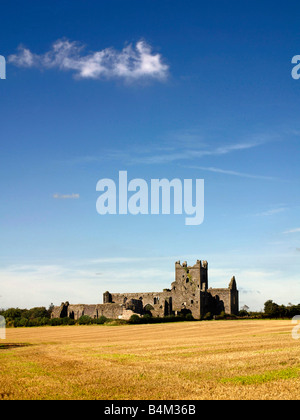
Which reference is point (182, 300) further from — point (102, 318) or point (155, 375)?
point (155, 375)

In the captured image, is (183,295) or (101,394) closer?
(101,394)

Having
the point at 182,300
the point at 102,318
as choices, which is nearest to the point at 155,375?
the point at 102,318

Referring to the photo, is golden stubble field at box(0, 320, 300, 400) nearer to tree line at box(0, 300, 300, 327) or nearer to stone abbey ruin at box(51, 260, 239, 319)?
tree line at box(0, 300, 300, 327)

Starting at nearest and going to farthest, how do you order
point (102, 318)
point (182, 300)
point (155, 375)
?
point (155, 375) < point (102, 318) < point (182, 300)

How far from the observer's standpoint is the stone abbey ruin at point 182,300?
103m

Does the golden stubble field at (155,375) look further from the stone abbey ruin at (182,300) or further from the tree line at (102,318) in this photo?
the stone abbey ruin at (182,300)

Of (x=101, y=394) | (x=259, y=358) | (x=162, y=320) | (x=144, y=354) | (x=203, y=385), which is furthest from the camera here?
(x=162, y=320)

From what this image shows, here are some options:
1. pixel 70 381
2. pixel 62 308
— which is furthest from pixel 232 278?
pixel 70 381

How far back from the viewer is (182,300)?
106m

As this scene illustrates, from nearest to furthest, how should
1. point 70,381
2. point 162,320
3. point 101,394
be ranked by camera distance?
point 101,394 < point 70,381 < point 162,320
